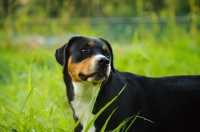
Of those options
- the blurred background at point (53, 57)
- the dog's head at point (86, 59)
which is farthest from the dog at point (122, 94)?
the blurred background at point (53, 57)

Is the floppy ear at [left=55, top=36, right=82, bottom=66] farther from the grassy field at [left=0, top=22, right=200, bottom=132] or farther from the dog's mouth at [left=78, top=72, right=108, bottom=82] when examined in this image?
the grassy field at [left=0, top=22, right=200, bottom=132]

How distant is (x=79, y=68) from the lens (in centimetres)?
291

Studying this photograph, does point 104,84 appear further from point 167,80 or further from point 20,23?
point 20,23

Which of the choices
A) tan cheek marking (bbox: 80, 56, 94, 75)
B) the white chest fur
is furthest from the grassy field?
tan cheek marking (bbox: 80, 56, 94, 75)

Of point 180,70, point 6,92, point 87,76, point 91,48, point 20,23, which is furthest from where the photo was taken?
point 20,23

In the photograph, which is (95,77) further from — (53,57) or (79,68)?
(53,57)

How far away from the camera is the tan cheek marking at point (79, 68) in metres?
2.84

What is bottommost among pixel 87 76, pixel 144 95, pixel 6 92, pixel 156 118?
pixel 6 92

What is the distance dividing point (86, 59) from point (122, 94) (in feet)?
1.42

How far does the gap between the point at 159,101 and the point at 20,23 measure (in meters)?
5.10

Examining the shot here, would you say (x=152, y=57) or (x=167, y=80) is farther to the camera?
(x=152, y=57)

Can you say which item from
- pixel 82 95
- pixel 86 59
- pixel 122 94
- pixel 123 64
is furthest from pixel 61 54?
pixel 123 64

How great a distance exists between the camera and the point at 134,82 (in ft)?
10.3

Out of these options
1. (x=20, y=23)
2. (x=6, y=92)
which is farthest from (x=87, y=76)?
(x=20, y=23)
